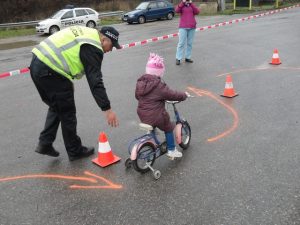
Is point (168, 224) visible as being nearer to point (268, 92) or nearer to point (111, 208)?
point (111, 208)

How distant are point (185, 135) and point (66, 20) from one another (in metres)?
19.3

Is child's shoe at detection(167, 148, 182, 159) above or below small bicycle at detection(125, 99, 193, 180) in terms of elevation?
below

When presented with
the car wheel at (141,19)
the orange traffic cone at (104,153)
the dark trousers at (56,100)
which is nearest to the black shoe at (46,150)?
the dark trousers at (56,100)

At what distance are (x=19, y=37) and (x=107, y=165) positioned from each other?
2004cm

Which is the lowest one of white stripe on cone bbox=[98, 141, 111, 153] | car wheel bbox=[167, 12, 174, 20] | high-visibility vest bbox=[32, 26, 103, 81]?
car wheel bbox=[167, 12, 174, 20]

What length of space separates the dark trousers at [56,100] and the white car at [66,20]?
18418 mm

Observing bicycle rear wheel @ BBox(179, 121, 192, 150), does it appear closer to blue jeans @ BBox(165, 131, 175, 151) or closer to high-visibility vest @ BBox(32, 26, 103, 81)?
blue jeans @ BBox(165, 131, 175, 151)

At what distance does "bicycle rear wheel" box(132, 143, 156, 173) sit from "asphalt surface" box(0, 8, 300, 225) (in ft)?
0.36

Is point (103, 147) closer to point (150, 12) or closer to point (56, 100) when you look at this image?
point (56, 100)

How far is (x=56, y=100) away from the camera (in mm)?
4473

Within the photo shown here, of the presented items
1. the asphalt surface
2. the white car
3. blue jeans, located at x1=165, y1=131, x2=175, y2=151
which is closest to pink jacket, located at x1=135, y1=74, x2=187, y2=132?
blue jeans, located at x1=165, y1=131, x2=175, y2=151

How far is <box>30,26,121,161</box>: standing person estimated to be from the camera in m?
4.13

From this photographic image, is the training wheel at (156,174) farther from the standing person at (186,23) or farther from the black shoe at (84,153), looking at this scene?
the standing person at (186,23)

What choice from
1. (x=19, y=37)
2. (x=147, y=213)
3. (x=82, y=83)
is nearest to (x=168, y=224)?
(x=147, y=213)
